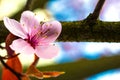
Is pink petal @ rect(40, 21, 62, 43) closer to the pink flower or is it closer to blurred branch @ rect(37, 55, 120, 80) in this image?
the pink flower

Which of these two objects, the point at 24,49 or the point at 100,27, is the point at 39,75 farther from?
the point at 100,27

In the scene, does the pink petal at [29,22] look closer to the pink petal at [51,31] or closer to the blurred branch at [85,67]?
the pink petal at [51,31]

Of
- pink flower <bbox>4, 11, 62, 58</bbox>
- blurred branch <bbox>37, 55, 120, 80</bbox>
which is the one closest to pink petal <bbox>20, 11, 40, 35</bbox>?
pink flower <bbox>4, 11, 62, 58</bbox>

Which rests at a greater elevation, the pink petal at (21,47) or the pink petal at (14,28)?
the pink petal at (14,28)

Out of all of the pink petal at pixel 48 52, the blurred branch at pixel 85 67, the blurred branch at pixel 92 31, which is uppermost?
the pink petal at pixel 48 52

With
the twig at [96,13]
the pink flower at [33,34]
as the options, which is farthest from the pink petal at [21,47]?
the twig at [96,13]

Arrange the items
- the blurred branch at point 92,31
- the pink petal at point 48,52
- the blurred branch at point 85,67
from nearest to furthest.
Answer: the pink petal at point 48,52 → the blurred branch at point 92,31 → the blurred branch at point 85,67

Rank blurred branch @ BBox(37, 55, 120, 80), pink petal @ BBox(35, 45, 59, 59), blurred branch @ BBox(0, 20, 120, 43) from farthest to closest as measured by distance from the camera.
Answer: blurred branch @ BBox(37, 55, 120, 80)
blurred branch @ BBox(0, 20, 120, 43)
pink petal @ BBox(35, 45, 59, 59)
